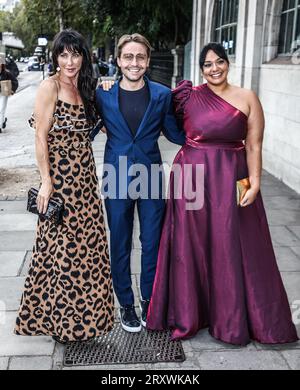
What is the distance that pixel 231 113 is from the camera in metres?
2.97

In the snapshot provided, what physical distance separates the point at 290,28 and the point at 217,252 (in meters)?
5.65

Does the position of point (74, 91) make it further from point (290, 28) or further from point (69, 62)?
point (290, 28)

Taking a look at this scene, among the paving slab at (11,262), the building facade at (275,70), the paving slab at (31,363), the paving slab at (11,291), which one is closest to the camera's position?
the paving slab at (31,363)

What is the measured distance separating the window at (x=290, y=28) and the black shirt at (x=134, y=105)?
5055 mm

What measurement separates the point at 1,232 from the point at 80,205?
8.91ft

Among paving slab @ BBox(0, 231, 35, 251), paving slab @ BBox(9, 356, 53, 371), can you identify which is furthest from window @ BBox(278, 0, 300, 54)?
paving slab @ BBox(9, 356, 53, 371)

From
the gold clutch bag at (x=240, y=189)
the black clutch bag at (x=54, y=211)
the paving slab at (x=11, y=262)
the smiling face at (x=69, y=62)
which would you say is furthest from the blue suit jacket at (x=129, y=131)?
the paving slab at (x=11, y=262)

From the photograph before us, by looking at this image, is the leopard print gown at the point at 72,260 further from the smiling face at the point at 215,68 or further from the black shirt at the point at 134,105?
the smiling face at the point at 215,68

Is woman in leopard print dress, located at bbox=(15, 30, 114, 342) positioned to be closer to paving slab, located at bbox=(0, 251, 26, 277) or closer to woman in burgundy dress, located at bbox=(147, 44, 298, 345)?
woman in burgundy dress, located at bbox=(147, 44, 298, 345)

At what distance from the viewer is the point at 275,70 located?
780cm

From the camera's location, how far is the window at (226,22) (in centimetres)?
1040

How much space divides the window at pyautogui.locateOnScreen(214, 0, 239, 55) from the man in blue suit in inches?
308

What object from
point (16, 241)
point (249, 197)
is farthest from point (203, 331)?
point (16, 241)
